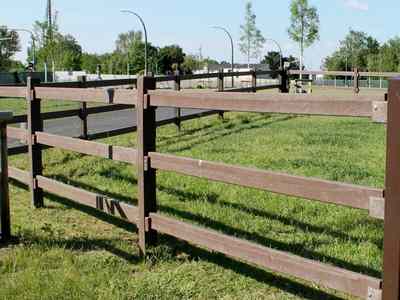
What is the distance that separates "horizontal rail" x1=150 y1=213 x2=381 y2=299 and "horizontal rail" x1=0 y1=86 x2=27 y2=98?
123 inches

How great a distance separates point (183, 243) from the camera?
505 centimetres

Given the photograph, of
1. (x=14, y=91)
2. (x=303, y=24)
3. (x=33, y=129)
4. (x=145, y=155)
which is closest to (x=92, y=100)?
(x=145, y=155)

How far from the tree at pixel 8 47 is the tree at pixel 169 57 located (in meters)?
23.7

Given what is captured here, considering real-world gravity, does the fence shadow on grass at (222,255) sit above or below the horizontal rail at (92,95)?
below

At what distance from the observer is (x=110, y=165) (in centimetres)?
852

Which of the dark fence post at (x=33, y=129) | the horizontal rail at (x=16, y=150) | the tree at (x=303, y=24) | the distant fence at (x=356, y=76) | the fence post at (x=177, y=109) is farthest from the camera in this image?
the tree at (x=303, y=24)

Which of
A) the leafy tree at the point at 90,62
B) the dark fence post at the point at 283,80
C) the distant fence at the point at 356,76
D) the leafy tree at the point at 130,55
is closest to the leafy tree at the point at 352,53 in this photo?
the distant fence at the point at 356,76

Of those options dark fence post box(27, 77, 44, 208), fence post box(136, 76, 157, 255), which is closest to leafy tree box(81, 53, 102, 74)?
dark fence post box(27, 77, 44, 208)

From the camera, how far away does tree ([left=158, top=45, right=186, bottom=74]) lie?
102 metres

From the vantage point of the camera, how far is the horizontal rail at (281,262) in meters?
3.29

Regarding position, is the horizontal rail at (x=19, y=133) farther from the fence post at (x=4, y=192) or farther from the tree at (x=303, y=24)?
the tree at (x=303, y=24)

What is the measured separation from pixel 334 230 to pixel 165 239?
5.02ft

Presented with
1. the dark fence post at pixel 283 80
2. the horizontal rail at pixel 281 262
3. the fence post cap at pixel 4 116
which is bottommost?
the horizontal rail at pixel 281 262

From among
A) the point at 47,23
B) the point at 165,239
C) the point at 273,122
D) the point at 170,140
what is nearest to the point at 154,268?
the point at 165,239
